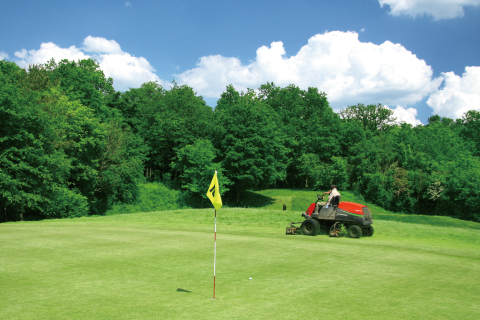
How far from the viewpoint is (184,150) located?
5575cm

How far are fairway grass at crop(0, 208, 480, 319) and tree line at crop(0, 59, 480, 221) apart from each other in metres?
18.9

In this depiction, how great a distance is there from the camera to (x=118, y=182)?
47.7m

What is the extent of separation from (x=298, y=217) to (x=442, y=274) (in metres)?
16.5

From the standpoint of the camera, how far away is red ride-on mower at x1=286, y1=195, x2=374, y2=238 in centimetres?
1736

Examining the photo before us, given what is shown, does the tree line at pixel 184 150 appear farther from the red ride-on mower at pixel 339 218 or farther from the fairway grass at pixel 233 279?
the red ride-on mower at pixel 339 218

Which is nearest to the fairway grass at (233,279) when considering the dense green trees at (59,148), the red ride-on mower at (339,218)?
the red ride-on mower at (339,218)

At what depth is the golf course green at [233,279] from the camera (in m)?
6.68

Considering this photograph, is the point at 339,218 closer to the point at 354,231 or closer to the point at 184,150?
the point at 354,231

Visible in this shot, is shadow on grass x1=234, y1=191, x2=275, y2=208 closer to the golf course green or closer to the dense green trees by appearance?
the dense green trees

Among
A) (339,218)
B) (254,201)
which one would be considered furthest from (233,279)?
(254,201)

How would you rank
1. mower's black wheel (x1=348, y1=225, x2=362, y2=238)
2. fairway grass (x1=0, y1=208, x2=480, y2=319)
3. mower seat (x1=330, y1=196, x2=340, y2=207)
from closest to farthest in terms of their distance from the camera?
1. fairway grass (x1=0, y1=208, x2=480, y2=319)
2. mower seat (x1=330, y1=196, x2=340, y2=207)
3. mower's black wheel (x1=348, y1=225, x2=362, y2=238)

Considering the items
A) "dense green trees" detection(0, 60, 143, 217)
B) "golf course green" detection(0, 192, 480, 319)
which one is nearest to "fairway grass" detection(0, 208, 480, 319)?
"golf course green" detection(0, 192, 480, 319)

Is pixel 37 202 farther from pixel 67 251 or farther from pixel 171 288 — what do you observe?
pixel 171 288

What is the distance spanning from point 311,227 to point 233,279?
965 centimetres
